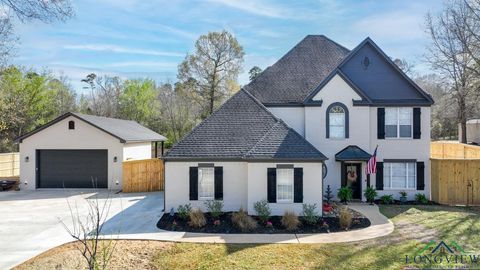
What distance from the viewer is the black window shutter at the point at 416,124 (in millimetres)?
18188

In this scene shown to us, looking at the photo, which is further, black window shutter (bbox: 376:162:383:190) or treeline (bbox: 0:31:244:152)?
treeline (bbox: 0:31:244:152)

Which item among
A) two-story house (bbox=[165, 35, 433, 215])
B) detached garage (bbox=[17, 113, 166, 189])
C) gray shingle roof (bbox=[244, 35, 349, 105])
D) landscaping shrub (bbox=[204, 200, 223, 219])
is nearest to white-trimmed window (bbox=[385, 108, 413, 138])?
two-story house (bbox=[165, 35, 433, 215])

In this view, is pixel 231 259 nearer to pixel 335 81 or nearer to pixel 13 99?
pixel 335 81

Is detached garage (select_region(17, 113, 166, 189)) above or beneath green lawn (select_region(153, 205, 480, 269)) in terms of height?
above

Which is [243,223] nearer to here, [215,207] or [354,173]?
[215,207]

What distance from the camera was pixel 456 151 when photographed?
27.4 m

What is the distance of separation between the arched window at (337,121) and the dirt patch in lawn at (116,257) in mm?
11253

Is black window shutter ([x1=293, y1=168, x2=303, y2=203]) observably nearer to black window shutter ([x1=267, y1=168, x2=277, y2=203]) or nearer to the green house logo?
black window shutter ([x1=267, y1=168, x2=277, y2=203])

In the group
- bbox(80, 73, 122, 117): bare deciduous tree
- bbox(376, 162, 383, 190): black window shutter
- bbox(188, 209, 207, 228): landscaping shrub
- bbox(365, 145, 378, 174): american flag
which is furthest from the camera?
bbox(80, 73, 122, 117): bare deciduous tree

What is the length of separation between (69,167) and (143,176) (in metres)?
5.50

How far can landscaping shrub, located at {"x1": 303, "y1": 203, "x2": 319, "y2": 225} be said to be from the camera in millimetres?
13289

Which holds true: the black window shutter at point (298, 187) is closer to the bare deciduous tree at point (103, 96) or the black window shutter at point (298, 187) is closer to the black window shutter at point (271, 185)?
the black window shutter at point (271, 185)

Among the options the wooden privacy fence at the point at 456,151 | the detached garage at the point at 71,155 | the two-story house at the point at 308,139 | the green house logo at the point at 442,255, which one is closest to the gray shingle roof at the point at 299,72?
the two-story house at the point at 308,139

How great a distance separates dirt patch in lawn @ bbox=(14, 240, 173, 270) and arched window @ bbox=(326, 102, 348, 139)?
1125 centimetres
